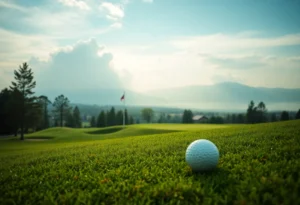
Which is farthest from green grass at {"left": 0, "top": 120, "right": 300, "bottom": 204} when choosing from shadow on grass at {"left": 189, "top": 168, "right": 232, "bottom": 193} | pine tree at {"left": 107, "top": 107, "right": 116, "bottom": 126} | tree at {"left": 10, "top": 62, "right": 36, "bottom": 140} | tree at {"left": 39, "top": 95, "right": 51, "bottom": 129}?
tree at {"left": 39, "top": 95, "right": 51, "bottom": 129}

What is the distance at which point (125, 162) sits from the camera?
339 inches

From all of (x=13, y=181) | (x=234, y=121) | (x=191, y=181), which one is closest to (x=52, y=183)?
(x=13, y=181)

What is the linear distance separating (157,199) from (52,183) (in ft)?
11.1

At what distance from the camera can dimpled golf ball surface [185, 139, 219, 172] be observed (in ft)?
20.0

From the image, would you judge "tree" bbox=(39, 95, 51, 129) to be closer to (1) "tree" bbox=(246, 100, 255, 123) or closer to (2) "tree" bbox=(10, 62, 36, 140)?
(2) "tree" bbox=(10, 62, 36, 140)

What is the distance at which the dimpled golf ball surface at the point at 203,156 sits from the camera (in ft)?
20.0

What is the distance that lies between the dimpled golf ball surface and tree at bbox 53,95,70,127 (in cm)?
7768

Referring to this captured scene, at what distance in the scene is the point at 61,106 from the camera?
259ft

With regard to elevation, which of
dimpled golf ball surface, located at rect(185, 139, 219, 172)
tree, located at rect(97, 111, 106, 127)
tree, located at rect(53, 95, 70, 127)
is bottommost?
tree, located at rect(97, 111, 106, 127)

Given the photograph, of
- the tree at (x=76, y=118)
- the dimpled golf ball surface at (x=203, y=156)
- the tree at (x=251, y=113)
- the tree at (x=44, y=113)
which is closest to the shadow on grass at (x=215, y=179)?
the dimpled golf ball surface at (x=203, y=156)

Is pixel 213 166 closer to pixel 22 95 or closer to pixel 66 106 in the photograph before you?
pixel 22 95

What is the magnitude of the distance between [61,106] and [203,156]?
7950 centimetres

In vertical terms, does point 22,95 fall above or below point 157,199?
above

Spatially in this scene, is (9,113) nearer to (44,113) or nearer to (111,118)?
(44,113)
